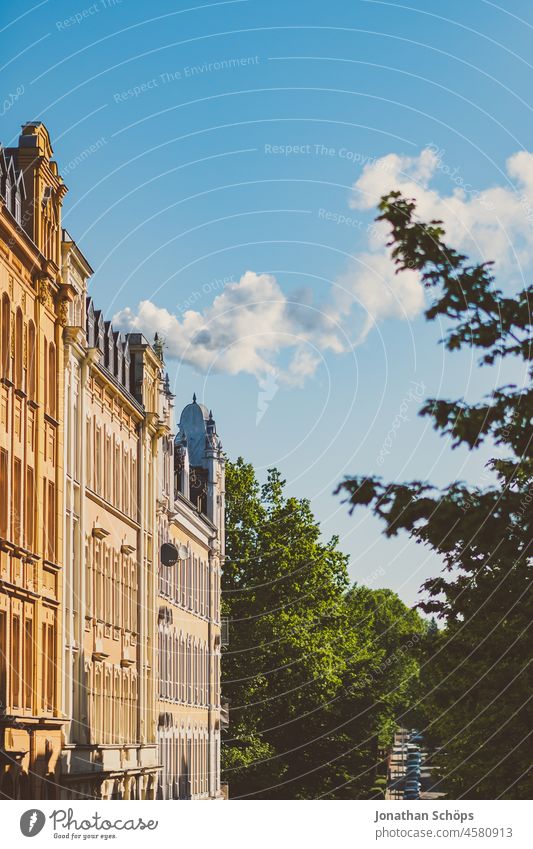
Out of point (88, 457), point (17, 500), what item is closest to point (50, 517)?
point (17, 500)

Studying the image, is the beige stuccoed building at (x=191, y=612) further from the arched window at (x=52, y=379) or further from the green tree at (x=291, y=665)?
the arched window at (x=52, y=379)

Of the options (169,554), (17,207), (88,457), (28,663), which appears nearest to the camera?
(17,207)

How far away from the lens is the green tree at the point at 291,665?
70.9 m

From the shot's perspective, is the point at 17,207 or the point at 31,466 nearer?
the point at 17,207

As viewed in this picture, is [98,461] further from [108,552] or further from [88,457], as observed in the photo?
[108,552]

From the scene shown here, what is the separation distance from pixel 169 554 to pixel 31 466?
21.0 metres

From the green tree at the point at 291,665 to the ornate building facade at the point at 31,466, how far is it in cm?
3414

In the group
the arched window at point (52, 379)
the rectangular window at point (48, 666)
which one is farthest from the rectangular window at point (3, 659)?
the arched window at point (52, 379)

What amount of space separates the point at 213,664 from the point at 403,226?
52.1 m

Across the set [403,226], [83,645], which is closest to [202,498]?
[83,645]

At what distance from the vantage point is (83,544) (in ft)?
137

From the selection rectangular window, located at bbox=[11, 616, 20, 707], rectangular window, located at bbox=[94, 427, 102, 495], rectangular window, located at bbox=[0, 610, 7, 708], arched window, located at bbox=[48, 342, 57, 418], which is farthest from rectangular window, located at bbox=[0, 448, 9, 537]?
rectangular window, located at bbox=[94, 427, 102, 495]

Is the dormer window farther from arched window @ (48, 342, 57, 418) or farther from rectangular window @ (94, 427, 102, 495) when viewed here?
rectangular window @ (94, 427, 102, 495)

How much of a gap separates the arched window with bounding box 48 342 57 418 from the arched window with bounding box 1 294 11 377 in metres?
4.39
